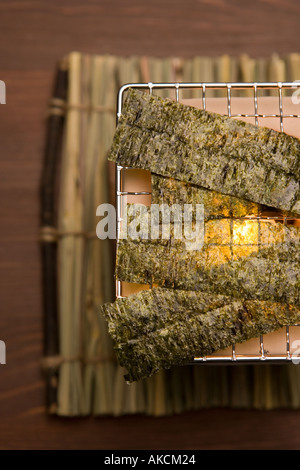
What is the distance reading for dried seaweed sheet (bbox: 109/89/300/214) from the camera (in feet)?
2.14

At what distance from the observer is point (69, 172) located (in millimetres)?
887

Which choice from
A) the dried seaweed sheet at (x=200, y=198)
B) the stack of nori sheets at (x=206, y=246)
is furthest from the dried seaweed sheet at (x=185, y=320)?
the dried seaweed sheet at (x=200, y=198)

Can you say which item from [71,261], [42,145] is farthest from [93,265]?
[42,145]

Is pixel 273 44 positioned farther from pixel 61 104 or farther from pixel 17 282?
pixel 17 282

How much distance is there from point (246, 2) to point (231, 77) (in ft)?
0.52

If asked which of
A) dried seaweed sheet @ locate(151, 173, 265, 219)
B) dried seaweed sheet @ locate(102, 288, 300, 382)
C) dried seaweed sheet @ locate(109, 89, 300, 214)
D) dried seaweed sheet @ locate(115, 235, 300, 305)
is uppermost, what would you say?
dried seaweed sheet @ locate(109, 89, 300, 214)

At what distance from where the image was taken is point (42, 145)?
0.91 m

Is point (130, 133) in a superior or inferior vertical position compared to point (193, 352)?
superior

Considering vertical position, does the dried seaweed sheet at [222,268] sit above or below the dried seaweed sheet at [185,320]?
above

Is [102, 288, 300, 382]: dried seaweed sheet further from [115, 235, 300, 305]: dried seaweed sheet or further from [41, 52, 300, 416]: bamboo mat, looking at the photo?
[41, 52, 300, 416]: bamboo mat

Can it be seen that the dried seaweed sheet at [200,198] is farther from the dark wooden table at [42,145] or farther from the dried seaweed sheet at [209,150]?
the dark wooden table at [42,145]

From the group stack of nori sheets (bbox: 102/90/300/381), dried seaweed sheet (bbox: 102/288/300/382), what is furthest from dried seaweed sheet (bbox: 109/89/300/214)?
dried seaweed sheet (bbox: 102/288/300/382)

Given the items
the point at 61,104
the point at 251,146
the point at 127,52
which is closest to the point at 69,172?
the point at 61,104

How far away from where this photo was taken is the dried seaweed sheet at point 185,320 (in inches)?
25.3
